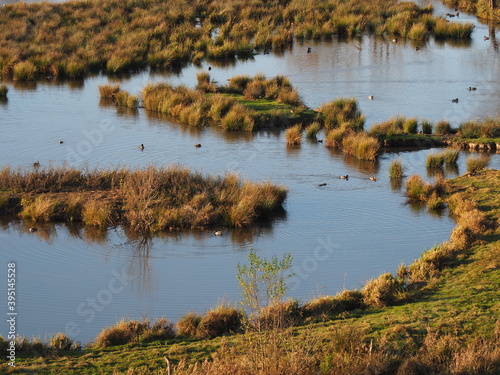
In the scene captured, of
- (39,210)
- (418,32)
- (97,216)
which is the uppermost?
(418,32)

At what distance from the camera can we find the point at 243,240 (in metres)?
16.4

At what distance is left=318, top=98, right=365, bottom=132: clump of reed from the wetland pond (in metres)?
0.64

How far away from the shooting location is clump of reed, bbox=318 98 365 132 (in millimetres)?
24984

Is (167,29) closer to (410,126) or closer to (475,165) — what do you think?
(410,126)

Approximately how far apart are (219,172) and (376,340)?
1126 centimetres

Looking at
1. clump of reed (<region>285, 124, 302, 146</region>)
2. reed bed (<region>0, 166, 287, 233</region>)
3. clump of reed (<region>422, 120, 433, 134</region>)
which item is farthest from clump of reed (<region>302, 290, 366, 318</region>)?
clump of reed (<region>422, 120, 433, 134</region>)

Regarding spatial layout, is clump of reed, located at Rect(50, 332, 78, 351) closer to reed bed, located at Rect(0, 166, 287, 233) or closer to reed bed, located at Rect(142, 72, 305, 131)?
reed bed, located at Rect(0, 166, 287, 233)

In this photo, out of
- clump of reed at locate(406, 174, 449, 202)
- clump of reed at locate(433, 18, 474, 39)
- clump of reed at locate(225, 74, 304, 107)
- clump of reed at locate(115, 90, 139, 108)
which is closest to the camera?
clump of reed at locate(406, 174, 449, 202)

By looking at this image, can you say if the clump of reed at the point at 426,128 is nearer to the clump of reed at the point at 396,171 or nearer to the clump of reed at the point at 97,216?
the clump of reed at the point at 396,171

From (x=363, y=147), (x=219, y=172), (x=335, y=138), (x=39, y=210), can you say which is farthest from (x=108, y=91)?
(x=39, y=210)

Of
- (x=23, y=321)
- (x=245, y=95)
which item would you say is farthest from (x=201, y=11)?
(x=23, y=321)

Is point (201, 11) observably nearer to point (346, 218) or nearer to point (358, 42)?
point (358, 42)

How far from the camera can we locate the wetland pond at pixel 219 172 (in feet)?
44.8

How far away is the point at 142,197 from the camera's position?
55.8ft
